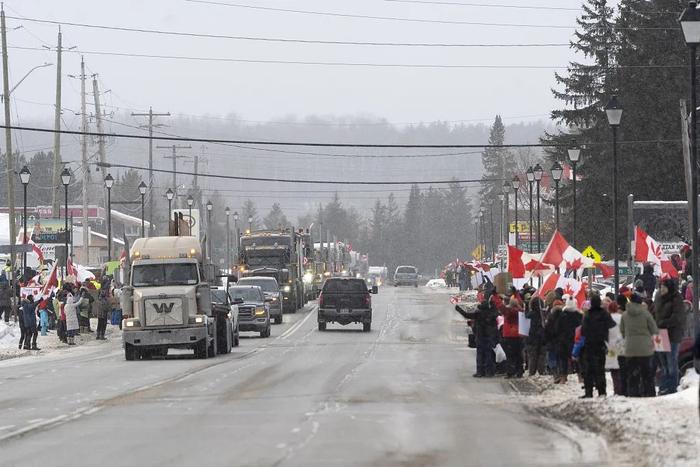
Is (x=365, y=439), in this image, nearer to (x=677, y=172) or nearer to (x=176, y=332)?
(x=176, y=332)

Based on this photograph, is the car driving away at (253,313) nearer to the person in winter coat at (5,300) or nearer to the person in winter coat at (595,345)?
the person in winter coat at (5,300)

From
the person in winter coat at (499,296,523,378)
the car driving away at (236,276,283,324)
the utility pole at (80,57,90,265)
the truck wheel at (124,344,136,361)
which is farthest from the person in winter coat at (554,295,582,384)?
the utility pole at (80,57,90,265)

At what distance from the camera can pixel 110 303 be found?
192 ft

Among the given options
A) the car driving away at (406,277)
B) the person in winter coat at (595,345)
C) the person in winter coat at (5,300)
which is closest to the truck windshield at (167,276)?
the person in winter coat at (595,345)

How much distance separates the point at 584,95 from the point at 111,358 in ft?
181

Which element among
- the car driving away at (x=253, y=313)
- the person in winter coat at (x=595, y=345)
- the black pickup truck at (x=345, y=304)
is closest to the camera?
the person in winter coat at (x=595, y=345)

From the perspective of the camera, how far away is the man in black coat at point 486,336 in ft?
102

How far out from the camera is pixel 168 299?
39406 millimetres

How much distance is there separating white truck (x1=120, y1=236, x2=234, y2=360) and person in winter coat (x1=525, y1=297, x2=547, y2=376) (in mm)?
11135

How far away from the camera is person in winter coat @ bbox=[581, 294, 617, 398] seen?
78.5 ft

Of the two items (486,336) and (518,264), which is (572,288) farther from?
(518,264)

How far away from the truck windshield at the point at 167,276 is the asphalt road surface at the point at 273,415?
7.03 ft

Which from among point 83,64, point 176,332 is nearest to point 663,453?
point 176,332

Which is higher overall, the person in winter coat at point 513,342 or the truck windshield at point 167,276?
the truck windshield at point 167,276
